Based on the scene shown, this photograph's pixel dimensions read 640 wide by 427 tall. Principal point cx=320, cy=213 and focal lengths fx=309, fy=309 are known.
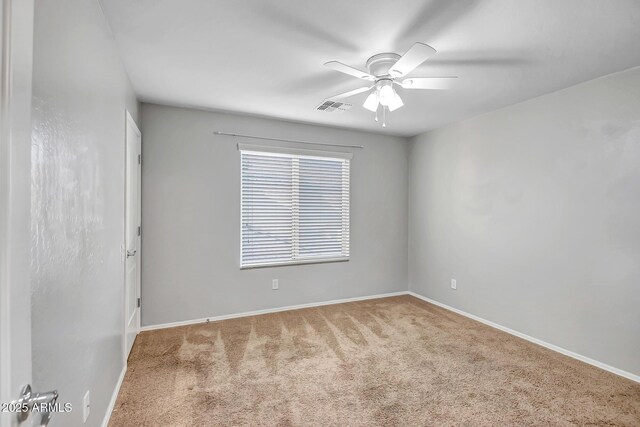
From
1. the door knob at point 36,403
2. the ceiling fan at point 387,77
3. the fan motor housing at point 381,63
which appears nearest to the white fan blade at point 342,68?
the ceiling fan at point 387,77

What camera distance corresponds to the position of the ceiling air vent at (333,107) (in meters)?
3.30

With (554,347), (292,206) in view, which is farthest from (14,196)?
(554,347)

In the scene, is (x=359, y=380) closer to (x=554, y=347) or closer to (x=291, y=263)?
(x=291, y=263)

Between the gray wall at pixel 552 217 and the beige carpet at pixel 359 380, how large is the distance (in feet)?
1.15

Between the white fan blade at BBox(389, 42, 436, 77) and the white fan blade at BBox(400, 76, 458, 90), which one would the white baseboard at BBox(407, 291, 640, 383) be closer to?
the white fan blade at BBox(400, 76, 458, 90)

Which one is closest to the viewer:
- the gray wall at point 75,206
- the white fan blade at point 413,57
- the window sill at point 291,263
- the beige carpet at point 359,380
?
the gray wall at point 75,206

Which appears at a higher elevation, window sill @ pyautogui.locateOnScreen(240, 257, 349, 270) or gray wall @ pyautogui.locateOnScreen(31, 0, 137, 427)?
gray wall @ pyautogui.locateOnScreen(31, 0, 137, 427)

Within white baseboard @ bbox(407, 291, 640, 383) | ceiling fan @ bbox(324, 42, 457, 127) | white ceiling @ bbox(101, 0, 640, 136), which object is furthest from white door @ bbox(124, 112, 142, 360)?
white baseboard @ bbox(407, 291, 640, 383)

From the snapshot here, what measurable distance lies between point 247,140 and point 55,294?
9.69ft

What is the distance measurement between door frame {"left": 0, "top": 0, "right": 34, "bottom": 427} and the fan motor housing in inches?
79.8

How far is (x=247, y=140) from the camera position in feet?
12.6

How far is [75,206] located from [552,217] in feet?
12.3

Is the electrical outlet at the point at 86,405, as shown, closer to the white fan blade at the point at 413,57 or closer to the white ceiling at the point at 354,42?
the white ceiling at the point at 354,42

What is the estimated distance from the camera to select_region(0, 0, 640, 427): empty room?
4.09 feet
